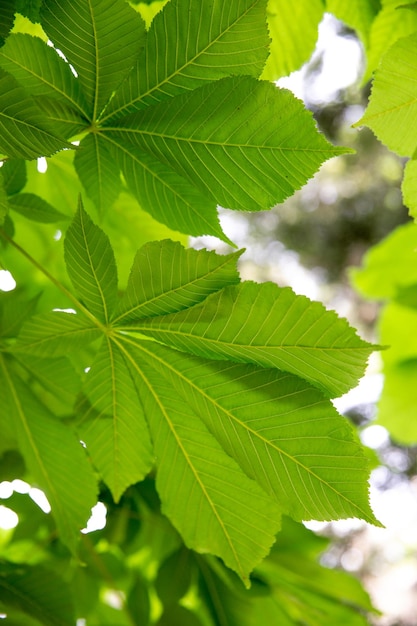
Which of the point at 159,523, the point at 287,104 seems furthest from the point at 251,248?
the point at 287,104

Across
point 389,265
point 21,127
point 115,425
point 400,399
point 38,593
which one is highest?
point 389,265

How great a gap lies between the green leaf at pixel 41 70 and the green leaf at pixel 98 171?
1.6 inches

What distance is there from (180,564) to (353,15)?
82 centimetres

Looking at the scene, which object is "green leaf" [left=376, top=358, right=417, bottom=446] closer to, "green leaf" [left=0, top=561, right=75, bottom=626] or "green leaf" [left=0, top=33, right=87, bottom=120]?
"green leaf" [left=0, top=561, right=75, bottom=626]

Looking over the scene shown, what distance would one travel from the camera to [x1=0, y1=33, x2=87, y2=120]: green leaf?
0.50 m

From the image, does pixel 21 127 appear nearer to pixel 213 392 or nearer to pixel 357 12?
pixel 213 392

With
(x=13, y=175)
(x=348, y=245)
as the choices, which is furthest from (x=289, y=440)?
(x=348, y=245)

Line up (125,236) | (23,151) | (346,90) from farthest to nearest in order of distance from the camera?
(346,90)
(125,236)
(23,151)

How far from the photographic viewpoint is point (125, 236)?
898 millimetres

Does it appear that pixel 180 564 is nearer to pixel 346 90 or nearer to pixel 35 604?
pixel 35 604

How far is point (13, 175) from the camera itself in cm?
64

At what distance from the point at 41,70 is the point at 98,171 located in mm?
116

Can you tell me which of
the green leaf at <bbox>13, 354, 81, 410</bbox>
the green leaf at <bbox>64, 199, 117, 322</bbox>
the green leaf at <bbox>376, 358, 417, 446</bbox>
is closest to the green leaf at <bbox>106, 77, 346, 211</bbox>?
the green leaf at <bbox>64, 199, 117, 322</bbox>

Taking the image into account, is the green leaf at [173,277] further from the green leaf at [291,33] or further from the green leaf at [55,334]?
the green leaf at [291,33]
